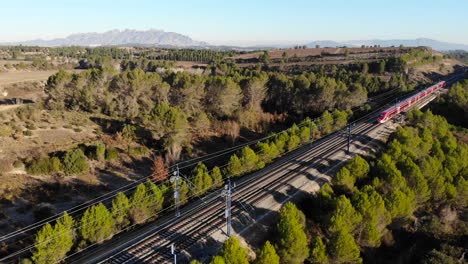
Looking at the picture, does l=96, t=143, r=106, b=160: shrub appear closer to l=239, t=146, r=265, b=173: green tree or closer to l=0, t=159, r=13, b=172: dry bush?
l=0, t=159, r=13, b=172: dry bush

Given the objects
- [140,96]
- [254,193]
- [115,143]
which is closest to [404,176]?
[254,193]

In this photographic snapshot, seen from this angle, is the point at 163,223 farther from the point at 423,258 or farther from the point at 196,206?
the point at 423,258

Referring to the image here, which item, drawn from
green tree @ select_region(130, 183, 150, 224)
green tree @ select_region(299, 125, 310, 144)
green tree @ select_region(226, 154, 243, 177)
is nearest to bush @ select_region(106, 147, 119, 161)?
green tree @ select_region(226, 154, 243, 177)

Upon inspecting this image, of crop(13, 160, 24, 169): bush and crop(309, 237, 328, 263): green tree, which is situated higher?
crop(13, 160, 24, 169): bush

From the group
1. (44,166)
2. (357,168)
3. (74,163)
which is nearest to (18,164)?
(44,166)

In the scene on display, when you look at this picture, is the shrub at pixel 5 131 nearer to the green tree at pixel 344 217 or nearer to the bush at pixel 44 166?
the bush at pixel 44 166

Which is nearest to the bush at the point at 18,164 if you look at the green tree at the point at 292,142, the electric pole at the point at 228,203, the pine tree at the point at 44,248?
the pine tree at the point at 44,248

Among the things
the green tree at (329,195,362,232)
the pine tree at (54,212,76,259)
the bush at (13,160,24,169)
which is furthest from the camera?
the bush at (13,160,24,169)

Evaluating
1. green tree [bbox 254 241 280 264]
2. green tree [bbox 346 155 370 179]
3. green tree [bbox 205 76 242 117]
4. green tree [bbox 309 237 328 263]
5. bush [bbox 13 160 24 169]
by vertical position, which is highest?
green tree [bbox 205 76 242 117]
